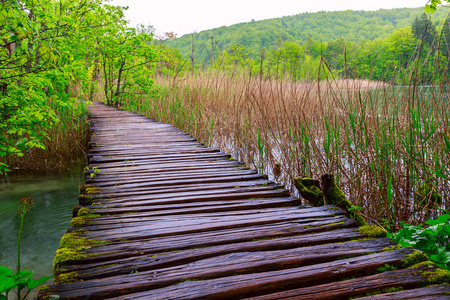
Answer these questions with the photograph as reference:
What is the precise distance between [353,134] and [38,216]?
11.8ft

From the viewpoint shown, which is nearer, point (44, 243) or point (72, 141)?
point (44, 243)

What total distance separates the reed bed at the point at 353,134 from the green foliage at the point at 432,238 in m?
0.27

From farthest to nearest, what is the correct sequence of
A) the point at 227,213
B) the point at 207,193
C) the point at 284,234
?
the point at 207,193 < the point at 227,213 < the point at 284,234

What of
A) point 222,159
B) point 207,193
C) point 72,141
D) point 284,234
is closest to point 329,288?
point 284,234

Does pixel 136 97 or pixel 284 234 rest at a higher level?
pixel 136 97

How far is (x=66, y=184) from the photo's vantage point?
478cm

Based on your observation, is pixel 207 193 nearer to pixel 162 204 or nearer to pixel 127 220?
pixel 162 204

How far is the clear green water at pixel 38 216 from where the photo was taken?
2871mm

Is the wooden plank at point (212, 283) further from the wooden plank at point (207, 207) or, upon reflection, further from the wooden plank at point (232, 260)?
the wooden plank at point (207, 207)

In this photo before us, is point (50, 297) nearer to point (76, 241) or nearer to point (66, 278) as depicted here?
point (66, 278)

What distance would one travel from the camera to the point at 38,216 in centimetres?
373

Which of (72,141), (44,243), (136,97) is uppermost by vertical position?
(136,97)

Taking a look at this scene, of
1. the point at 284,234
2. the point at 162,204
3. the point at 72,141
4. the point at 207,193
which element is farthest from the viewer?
the point at 72,141

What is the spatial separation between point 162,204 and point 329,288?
1.30 m
